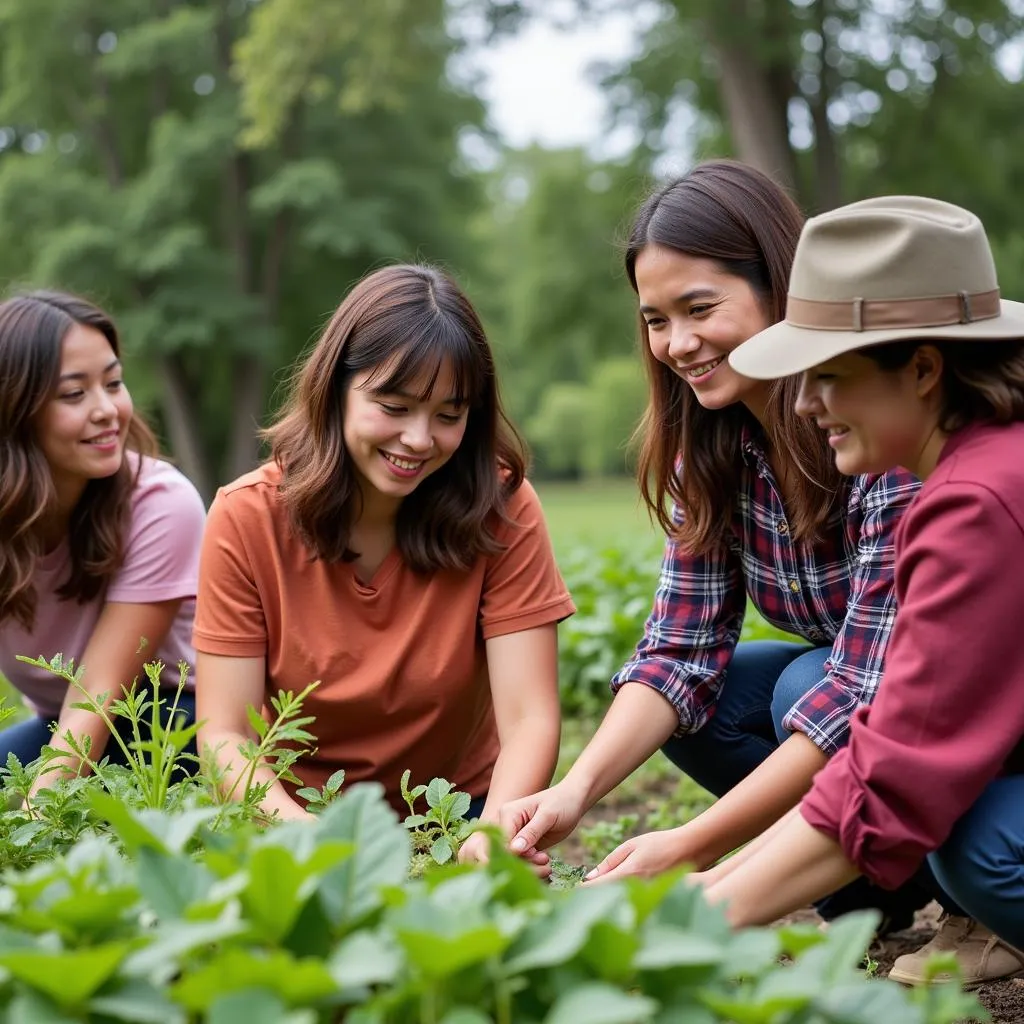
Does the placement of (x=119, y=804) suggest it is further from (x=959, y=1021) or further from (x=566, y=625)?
(x=566, y=625)

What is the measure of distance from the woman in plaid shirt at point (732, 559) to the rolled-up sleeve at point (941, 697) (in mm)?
500

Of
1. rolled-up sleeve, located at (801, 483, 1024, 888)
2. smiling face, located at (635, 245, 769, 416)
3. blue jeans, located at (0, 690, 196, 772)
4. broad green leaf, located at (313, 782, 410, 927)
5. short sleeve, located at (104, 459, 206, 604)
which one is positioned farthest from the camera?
blue jeans, located at (0, 690, 196, 772)

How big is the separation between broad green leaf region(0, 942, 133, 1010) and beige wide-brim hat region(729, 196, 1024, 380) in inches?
43.8

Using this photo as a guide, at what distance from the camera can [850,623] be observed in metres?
2.39

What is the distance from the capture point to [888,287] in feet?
5.95

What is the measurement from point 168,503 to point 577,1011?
2253mm

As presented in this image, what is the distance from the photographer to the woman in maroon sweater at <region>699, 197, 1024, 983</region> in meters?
1.71

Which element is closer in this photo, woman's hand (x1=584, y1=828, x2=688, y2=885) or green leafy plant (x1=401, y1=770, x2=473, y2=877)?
green leafy plant (x1=401, y1=770, x2=473, y2=877)

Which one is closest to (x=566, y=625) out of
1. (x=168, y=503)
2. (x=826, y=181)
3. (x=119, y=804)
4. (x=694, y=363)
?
(x=168, y=503)

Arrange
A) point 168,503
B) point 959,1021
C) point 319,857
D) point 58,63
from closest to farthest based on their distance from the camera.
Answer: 1. point 319,857
2. point 959,1021
3. point 168,503
4. point 58,63

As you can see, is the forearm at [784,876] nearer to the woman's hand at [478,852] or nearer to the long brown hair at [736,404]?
the woman's hand at [478,852]

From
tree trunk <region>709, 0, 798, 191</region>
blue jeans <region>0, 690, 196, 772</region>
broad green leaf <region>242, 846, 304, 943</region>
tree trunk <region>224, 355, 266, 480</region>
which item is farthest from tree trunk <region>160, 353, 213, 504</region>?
broad green leaf <region>242, 846, 304, 943</region>

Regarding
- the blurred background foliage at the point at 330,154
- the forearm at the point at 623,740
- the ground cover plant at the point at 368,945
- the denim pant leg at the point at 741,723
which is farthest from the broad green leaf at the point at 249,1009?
the blurred background foliage at the point at 330,154

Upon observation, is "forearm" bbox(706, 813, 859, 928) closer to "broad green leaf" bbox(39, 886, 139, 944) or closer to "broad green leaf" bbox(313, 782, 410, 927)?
"broad green leaf" bbox(313, 782, 410, 927)
